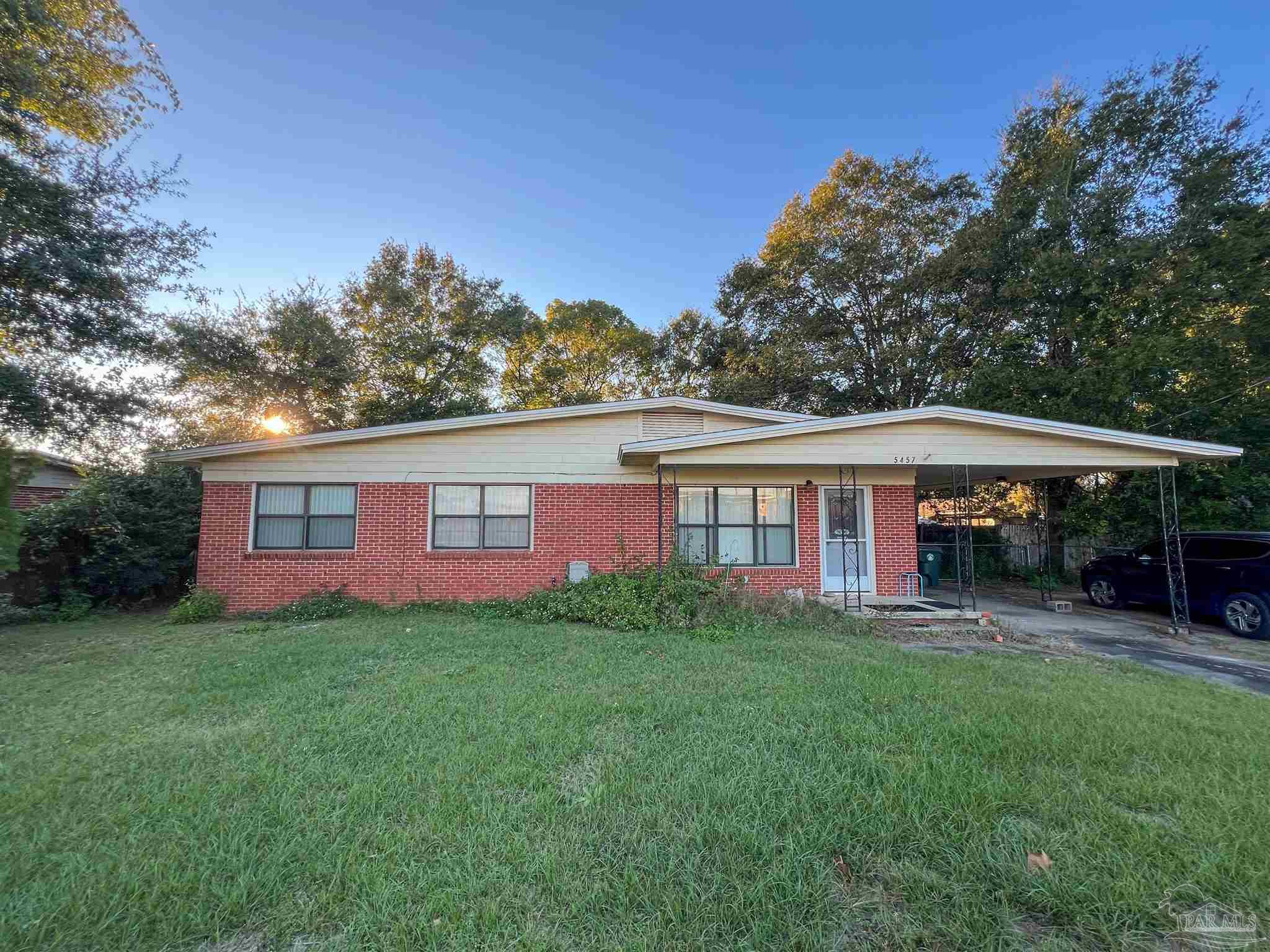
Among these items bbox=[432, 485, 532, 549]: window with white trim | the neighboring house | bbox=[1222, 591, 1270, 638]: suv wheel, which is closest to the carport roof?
bbox=[1222, 591, 1270, 638]: suv wheel

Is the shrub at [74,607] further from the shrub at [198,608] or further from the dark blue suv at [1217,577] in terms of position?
the dark blue suv at [1217,577]

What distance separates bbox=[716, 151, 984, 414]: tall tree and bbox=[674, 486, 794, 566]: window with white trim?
9209mm

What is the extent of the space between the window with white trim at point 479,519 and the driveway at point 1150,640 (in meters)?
8.47

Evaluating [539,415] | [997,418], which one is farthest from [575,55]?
[997,418]

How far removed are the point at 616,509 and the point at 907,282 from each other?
14.7m

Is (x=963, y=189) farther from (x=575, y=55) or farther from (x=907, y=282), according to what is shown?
(x=575, y=55)

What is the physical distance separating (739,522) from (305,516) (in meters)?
8.01

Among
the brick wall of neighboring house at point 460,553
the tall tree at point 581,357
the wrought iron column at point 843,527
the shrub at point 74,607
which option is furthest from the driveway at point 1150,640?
the tall tree at point 581,357

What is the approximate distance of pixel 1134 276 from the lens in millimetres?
13680

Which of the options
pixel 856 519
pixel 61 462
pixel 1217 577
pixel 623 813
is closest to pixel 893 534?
pixel 856 519

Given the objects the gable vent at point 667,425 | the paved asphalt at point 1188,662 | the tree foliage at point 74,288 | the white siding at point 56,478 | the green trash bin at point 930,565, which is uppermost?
the tree foliage at point 74,288

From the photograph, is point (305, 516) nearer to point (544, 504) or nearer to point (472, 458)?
point (472, 458)

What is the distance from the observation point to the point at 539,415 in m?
9.51

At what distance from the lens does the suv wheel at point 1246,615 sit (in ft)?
25.0
